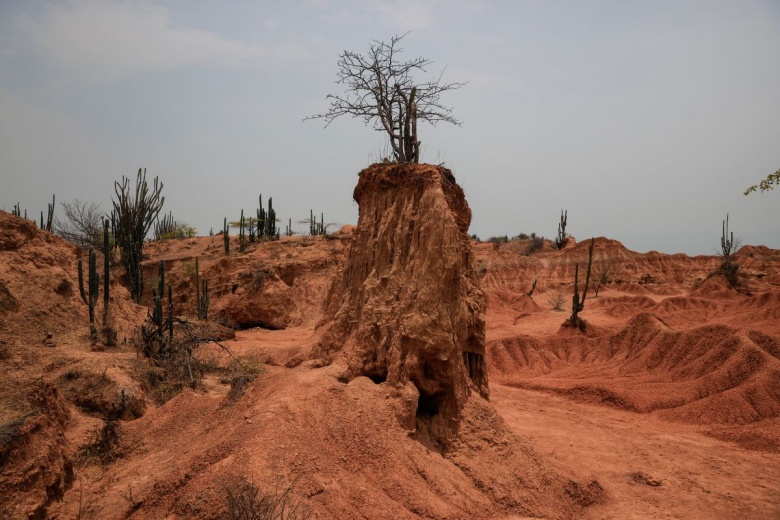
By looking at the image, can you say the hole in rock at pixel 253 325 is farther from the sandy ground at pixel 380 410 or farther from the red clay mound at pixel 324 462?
the red clay mound at pixel 324 462

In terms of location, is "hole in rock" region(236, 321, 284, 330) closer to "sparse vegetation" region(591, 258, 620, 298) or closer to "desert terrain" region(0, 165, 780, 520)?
"desert terrain" region(0, 165, 780, 520)

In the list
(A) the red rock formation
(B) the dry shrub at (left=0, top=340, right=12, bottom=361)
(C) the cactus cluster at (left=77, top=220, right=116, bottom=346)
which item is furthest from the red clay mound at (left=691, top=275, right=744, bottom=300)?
(B) the dry shrub at (left=0, top=340, right=12, bottom=361)

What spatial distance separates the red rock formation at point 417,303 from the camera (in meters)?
6.63

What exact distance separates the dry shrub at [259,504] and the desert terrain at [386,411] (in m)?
0.05

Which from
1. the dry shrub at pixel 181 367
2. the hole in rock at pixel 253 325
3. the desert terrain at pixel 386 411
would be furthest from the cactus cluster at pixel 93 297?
the hole in rock at pixel 253 325

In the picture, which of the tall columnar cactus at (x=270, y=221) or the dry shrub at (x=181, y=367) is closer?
the dry shrub at (x=181, y=367)

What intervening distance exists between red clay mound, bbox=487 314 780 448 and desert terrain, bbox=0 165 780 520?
6 centimetres

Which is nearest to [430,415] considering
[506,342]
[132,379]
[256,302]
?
[132,379]

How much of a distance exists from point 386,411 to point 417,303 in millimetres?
1357

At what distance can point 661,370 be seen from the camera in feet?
47.5

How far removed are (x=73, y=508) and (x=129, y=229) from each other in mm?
14060

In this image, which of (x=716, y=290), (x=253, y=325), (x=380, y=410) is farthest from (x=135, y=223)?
(x=716, y=290)

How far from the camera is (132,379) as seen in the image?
8.93m

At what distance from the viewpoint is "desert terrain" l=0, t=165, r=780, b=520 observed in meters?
5.14
